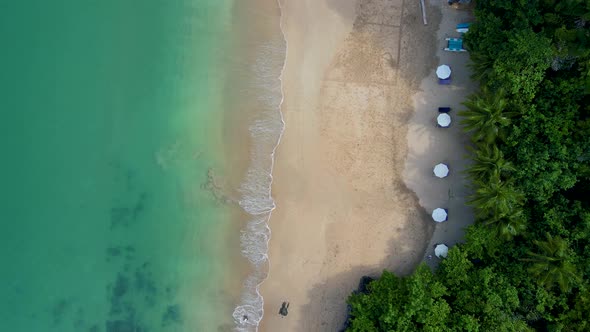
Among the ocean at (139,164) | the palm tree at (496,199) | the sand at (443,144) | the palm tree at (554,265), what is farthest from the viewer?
the ocean at (139,164)

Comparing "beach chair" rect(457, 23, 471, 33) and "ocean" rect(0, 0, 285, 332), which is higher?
"beach chair" rect(457, 23, 471, 33)

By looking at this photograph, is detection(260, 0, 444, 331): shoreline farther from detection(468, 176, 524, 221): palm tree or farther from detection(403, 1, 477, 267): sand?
detection(468, 176, 524, 221): palm tree

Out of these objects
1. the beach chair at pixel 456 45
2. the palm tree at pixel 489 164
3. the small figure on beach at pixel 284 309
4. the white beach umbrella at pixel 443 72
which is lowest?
the small figure on beach at pixel 284 309

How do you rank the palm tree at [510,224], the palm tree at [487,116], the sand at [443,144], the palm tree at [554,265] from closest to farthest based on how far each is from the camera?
the palm tree at [554,265]
the palm tree at [487,116]
the palm tree at [510,224]
the sand at [443,144]

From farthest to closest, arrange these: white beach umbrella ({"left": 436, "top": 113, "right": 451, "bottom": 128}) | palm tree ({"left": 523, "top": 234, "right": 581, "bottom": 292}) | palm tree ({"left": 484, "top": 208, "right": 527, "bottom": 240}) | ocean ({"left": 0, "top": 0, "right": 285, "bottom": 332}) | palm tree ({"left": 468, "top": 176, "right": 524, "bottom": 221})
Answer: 1. ocean ({"left": 0, "top": 0, "right": 285, "bottom": 332})
2. white beach umbrella ({"left": 436, "top": 113, "right": 451, "bottom": 128})
3. palm tree ({"left": 484, "top": 208, "right": 527, "bottom": 240})
4. palm tree ({"left": 468, "top": 176, "right": 524, "bottom": 221})
5. palm tree ({"left": 523, "top": 234, "right": 581, "bottom": 292})

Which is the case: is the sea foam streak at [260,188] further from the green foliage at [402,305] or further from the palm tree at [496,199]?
the palm tree at [496,199]

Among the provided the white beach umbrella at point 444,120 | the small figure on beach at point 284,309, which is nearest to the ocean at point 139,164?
the small figure on beach at point 284,309

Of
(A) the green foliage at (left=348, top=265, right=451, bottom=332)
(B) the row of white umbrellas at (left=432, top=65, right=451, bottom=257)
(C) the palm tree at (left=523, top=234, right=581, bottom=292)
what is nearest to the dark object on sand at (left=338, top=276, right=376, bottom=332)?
(A) the green foliage at (left=348, top=265, right=451, bottom=332)

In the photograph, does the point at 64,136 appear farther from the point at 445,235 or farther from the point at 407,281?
the point at 445,235
